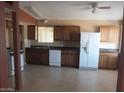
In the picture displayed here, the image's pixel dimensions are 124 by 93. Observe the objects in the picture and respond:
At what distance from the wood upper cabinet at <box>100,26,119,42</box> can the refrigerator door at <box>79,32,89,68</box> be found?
93 centimetres

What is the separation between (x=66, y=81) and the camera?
4.79 metres

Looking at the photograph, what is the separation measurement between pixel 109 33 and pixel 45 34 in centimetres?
319

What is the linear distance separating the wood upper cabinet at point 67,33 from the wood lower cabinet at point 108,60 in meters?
1.44

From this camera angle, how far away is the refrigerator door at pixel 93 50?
6.19 m

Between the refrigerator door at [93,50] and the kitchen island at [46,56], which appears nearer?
the refrigerator door at [93,50]

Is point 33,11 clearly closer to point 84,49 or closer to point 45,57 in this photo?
point 45,57

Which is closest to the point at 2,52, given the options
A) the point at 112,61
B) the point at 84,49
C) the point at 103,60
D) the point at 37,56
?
the point at 84,49

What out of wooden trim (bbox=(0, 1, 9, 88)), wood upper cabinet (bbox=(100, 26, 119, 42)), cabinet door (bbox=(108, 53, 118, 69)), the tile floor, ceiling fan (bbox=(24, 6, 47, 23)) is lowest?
the tile floor

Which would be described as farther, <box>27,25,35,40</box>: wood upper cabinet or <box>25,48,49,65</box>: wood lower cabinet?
<box>27,25,35,40</box>: wood upper cabinet

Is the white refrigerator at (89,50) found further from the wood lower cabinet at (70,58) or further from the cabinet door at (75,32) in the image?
the cabinet door at (75,32)

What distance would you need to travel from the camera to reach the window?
7.41 metres

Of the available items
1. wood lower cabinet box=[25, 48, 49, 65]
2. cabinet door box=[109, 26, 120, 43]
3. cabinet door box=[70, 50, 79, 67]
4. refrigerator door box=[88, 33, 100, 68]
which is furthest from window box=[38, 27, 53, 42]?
cabinet door box=[109, 26, 120, 43]

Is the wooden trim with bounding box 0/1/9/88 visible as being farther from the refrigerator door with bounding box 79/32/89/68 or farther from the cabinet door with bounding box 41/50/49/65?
the cabinet door with bounding box 41/50/49/65

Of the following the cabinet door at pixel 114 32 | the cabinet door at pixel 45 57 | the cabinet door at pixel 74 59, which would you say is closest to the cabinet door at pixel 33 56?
the cabinet door at pixel 45 57
